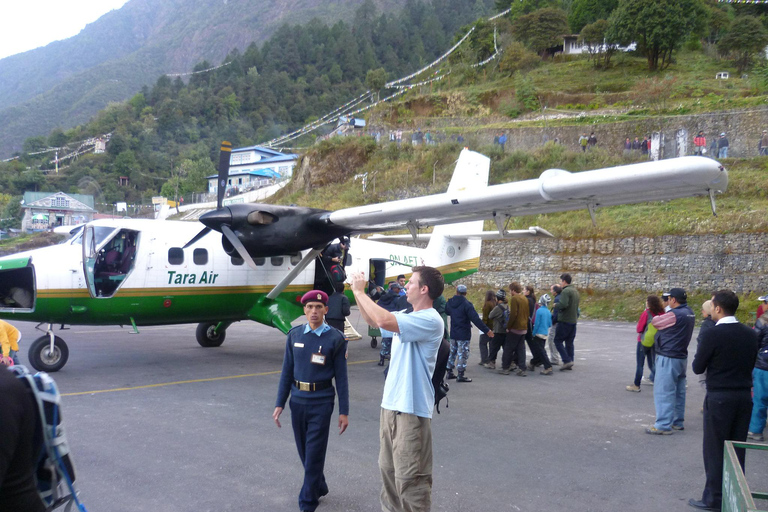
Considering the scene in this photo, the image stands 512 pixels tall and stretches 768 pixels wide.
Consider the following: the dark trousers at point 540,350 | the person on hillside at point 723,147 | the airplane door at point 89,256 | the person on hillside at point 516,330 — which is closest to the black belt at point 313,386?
the person on hillside at point 516,330

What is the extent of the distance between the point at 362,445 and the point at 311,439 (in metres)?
1.99

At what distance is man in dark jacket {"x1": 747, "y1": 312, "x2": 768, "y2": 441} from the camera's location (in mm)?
6078

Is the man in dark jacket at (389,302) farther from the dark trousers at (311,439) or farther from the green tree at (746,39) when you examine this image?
the green tree at (746,39)

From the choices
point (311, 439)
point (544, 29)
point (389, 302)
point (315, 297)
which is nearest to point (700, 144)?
point (389, 302)

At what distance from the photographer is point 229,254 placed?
35.7ft

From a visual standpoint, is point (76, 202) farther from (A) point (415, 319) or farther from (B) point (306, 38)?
(B) point (306, 38)

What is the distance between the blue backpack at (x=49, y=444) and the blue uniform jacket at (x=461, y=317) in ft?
24.2

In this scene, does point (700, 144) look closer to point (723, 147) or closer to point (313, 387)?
point (723, 147)

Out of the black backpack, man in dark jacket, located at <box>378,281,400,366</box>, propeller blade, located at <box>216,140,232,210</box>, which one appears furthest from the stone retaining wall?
the black backpack

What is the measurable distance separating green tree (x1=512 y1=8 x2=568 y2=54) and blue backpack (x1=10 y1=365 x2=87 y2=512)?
65701 mm

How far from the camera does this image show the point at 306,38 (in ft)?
439

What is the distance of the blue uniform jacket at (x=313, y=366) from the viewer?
4133mm

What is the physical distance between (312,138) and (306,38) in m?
57.9

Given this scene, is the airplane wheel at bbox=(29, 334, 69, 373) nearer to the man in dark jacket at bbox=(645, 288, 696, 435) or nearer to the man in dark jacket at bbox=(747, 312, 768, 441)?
the man in dark jacket at bbox=(645, 288, 696, 435)
